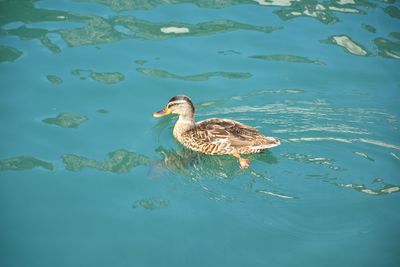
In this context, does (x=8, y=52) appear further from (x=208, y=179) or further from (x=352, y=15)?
(x=352, y=15)

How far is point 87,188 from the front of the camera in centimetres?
694

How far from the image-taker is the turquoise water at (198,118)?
6.25 m

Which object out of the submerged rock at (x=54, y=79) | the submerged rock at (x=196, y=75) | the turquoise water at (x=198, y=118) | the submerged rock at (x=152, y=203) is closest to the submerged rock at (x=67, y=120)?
the turquoise water at (x=198, y=118)

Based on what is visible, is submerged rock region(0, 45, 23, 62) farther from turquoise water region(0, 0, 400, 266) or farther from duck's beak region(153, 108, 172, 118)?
duck's beak region(153, 108, 172, 118)

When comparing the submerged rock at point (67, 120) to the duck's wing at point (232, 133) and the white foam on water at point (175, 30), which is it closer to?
the duck's wing at point (232, 133)

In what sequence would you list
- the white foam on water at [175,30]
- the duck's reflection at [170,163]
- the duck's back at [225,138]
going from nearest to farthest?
1. the duck's reflection at [170,163]
2. the duck's back at [225,138]
3. the white foam on water at [175,30]

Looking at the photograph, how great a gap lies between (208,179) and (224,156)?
88 centimetres

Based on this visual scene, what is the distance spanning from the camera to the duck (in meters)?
7.51

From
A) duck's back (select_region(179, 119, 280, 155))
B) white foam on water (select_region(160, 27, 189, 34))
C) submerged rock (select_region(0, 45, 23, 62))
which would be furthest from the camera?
white foam on water (select_region(160, 27, 189, 34))

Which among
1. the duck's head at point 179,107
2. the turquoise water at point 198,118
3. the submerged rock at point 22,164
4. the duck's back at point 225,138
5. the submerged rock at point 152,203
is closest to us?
the turquoise water at point 198,118

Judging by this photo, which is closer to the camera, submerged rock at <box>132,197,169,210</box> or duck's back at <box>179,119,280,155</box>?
submerged rock at <box>132,197,169,210</box>

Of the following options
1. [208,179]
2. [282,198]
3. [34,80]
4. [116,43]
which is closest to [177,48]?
[116,43]

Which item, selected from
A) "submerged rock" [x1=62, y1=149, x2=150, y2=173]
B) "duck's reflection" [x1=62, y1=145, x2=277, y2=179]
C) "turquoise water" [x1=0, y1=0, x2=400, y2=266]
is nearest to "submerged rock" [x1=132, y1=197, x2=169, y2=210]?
"turquoise water" [x1=0, y1=0, x2=400, y2=266]

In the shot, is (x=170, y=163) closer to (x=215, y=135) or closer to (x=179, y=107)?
(x=215, y=135)
